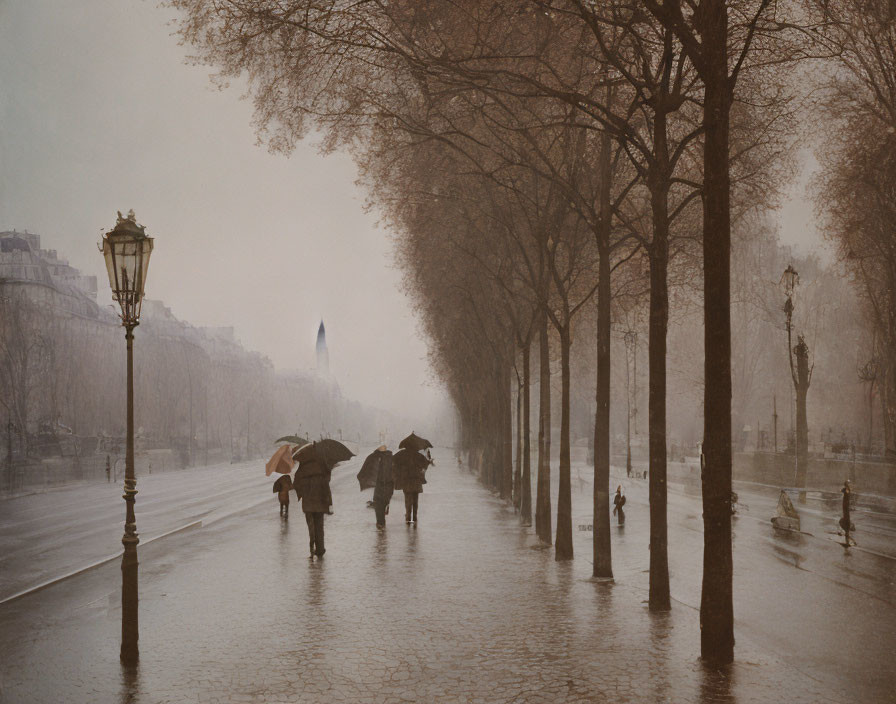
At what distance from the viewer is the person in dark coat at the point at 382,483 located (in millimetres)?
24109

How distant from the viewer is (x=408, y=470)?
24703 mm

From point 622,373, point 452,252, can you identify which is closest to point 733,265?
point 622,373

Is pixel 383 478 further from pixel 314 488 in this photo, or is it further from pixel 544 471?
pixel 314 488

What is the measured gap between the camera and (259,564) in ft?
58.3

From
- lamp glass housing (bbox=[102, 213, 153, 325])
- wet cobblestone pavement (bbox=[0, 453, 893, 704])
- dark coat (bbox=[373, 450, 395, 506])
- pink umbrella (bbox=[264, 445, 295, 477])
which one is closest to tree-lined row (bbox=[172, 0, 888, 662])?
wet cobblestone pavement (bbox=[0, 453, 893, 704])

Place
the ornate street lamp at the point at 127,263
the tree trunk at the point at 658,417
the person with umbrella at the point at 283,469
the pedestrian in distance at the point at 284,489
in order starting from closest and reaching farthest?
the ornate street lamp at the point at 127,263
the tree trunk at the point at 658,417
the person with umbrella at the point at 283,469
the pedestrian in distance at the point at 284,489

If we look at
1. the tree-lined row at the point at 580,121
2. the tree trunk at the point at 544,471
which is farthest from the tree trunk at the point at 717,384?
the tree trunk at the point at 544,471

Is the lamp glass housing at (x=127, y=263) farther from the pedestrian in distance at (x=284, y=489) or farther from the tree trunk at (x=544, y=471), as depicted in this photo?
the pedestrian in distance at (x=284, y=489)

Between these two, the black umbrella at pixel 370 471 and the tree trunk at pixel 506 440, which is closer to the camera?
the black umbrella at pixel 370 471

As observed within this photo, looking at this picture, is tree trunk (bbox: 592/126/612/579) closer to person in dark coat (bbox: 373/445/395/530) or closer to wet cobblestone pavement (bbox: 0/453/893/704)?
wet cobblestone pavement (bbox: 0/453/893/704)

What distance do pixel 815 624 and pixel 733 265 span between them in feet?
155

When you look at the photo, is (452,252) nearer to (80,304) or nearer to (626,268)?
(626,268)

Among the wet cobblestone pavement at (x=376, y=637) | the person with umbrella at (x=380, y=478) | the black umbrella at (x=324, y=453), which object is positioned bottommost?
the wet cobblestone pavement at (x=376, y=637)

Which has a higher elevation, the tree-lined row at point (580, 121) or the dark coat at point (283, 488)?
the tree-lined row at point (580, 121)
